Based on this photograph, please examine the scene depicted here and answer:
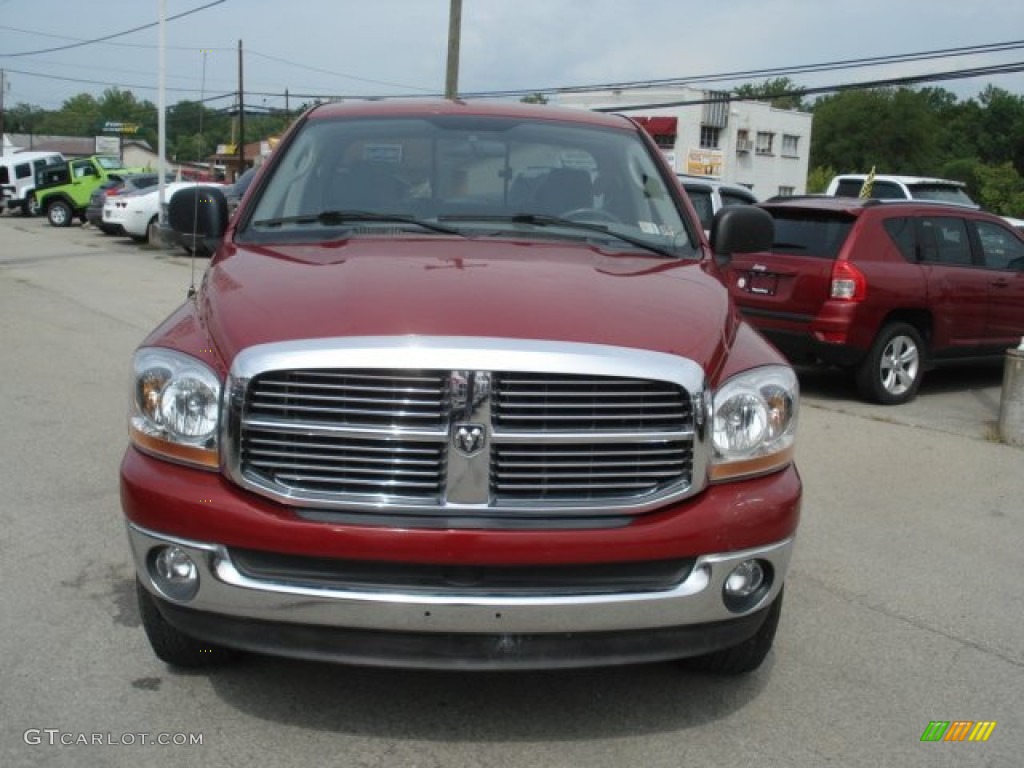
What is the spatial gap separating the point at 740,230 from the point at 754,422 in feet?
5.13

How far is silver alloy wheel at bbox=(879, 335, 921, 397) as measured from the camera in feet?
30.1

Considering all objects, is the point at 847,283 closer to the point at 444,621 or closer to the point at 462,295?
the point at 462,295

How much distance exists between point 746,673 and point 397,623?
1.44 m

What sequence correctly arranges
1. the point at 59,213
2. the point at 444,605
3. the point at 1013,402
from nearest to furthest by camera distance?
the point at 444,605, the point at 1013,402, the point at 59,213

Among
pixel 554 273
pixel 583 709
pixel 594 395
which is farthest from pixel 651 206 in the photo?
pixel 583 709

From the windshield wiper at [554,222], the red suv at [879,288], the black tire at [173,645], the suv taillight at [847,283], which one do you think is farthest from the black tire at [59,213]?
the black tire at [173,645]

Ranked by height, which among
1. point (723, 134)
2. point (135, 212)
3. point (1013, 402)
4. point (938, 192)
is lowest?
point (1013, 402)

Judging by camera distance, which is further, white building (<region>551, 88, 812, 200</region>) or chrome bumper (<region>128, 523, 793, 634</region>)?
white building (<region>551, 88, 812, 200</region>)

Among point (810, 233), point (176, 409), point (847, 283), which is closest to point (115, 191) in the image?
point (810, 233)

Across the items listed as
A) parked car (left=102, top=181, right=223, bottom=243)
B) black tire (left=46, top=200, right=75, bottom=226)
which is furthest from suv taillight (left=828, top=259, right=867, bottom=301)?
black tire (left=46, top=200, right=75, bottom=226)

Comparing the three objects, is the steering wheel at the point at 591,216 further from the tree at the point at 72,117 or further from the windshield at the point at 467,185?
the tree at the point at 72,117

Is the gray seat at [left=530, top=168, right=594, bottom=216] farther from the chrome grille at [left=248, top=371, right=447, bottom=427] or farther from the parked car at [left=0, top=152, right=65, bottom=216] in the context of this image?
the parked car at [left=0, top=152, right=65, bottom=216]

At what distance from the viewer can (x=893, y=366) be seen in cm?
928

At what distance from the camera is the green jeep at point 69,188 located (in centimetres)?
3228
